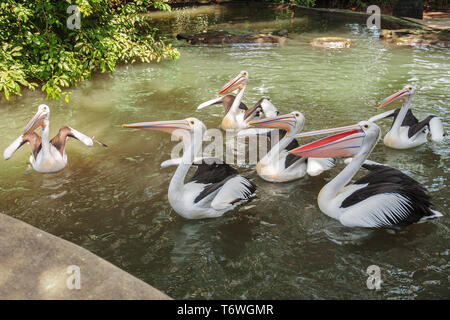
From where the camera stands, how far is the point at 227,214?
3521mm

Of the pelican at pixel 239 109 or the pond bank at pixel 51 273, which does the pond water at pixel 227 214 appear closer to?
the pelican at pixel 239 109

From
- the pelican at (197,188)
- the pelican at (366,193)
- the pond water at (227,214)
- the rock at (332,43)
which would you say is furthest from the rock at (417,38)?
the pelican at (197,188)

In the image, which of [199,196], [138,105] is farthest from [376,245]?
[138,105]

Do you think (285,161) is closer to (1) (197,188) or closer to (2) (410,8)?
(1) (197,188)

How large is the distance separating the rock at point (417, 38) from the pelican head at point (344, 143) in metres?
7.96

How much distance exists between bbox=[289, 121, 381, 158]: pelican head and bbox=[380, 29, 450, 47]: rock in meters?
7.96

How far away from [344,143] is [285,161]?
2.71 ft

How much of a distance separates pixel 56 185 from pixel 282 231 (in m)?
2.33

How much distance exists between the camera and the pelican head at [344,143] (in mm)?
3227

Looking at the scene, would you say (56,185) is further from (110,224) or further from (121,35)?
(121,35)

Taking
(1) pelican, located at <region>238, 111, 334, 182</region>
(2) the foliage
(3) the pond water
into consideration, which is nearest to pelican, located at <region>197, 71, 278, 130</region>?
(3) the pond water

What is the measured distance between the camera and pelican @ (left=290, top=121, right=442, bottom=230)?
301 cm

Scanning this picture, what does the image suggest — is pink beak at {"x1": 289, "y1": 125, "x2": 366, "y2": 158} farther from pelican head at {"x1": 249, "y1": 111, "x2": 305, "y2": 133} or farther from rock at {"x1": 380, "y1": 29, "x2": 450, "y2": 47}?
rock at {"x1": 380, "y1": 29, "x2": 450, "y2": 47}
